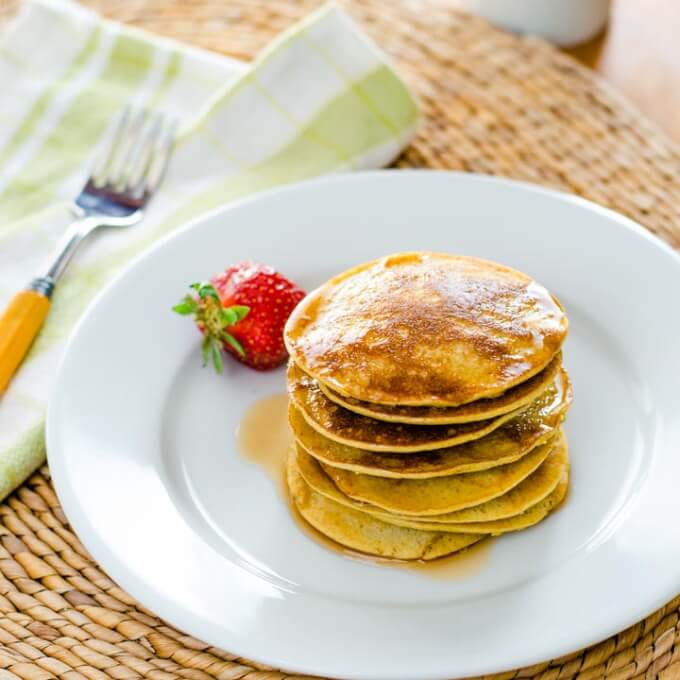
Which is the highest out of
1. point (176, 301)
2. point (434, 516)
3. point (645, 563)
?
point (645, 563)

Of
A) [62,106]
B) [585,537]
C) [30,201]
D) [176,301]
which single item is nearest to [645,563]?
[585,537]

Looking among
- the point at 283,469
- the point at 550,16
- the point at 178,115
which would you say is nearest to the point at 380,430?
the point at 283,469

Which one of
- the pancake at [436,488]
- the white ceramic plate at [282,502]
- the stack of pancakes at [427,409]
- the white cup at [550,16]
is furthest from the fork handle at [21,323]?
the white cup at [550,16]

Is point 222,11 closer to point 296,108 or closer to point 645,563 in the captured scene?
point 296,108

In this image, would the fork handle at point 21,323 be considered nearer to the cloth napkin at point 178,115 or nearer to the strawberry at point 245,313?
the cloth napkin at point 178,115

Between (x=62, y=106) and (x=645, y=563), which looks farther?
(x=62, y=106)

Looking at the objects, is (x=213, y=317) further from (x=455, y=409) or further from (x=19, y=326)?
(x=455, y=409)
